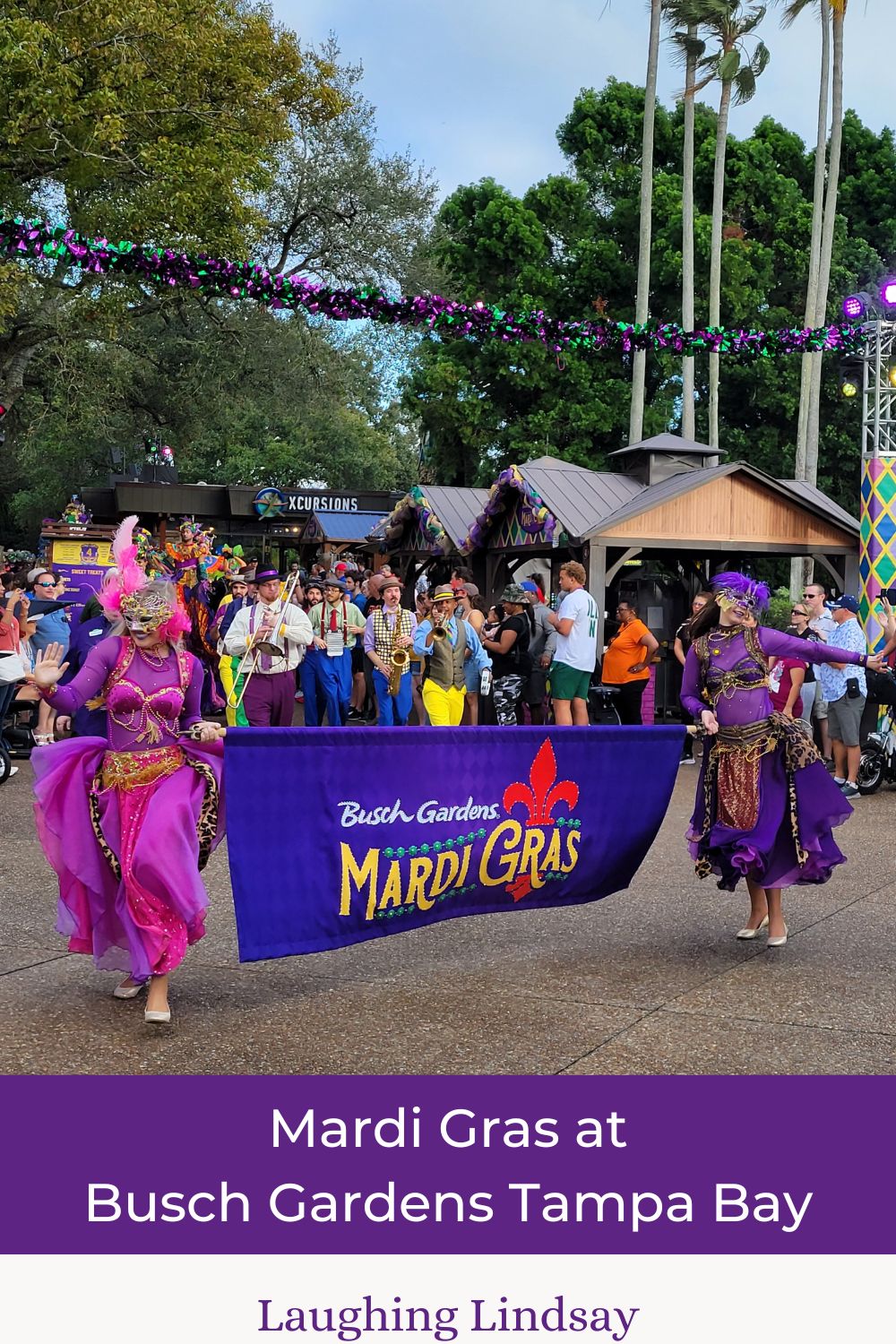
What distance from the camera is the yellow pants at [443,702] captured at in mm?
12705

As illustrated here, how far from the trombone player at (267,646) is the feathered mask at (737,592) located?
526cm

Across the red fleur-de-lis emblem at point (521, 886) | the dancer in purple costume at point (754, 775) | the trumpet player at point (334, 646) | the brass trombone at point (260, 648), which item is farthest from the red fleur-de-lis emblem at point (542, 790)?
the trumpet player at point (334, 646)

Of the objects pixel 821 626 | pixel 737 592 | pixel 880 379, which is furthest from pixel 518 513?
pixel 737 592

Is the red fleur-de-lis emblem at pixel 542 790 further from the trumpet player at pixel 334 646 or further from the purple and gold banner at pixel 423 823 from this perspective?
the trumpet player at pixel 334 646

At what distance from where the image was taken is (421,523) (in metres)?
21.8

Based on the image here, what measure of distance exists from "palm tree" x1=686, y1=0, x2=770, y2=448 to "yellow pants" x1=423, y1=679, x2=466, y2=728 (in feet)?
68.7

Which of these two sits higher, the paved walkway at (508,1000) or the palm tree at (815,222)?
the palm tree at (815,222)

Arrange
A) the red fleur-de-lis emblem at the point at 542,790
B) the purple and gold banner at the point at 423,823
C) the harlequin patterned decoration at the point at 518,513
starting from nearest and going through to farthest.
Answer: the purple and gold banner at the point at 423,823 → the red fleur-de-lis emblem at the point at 542,790 → the harlequin patterned decoration at the point at 518,513

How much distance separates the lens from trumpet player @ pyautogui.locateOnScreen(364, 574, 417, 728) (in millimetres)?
13867

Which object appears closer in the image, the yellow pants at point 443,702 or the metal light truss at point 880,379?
the yellow pants at point 443,702

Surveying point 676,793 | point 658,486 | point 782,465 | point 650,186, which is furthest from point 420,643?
point 782,465

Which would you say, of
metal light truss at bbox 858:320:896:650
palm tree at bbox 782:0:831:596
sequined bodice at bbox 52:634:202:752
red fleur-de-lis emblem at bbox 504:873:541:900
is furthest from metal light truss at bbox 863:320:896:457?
palm tree at bbox 782:0:831:596

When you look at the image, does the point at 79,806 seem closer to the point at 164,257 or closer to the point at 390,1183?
the point at 390,1183

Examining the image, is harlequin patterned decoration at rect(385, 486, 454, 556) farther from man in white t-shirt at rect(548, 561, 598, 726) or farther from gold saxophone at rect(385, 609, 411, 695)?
man in white t-shirt at rect(548, 561, 598, 726)
